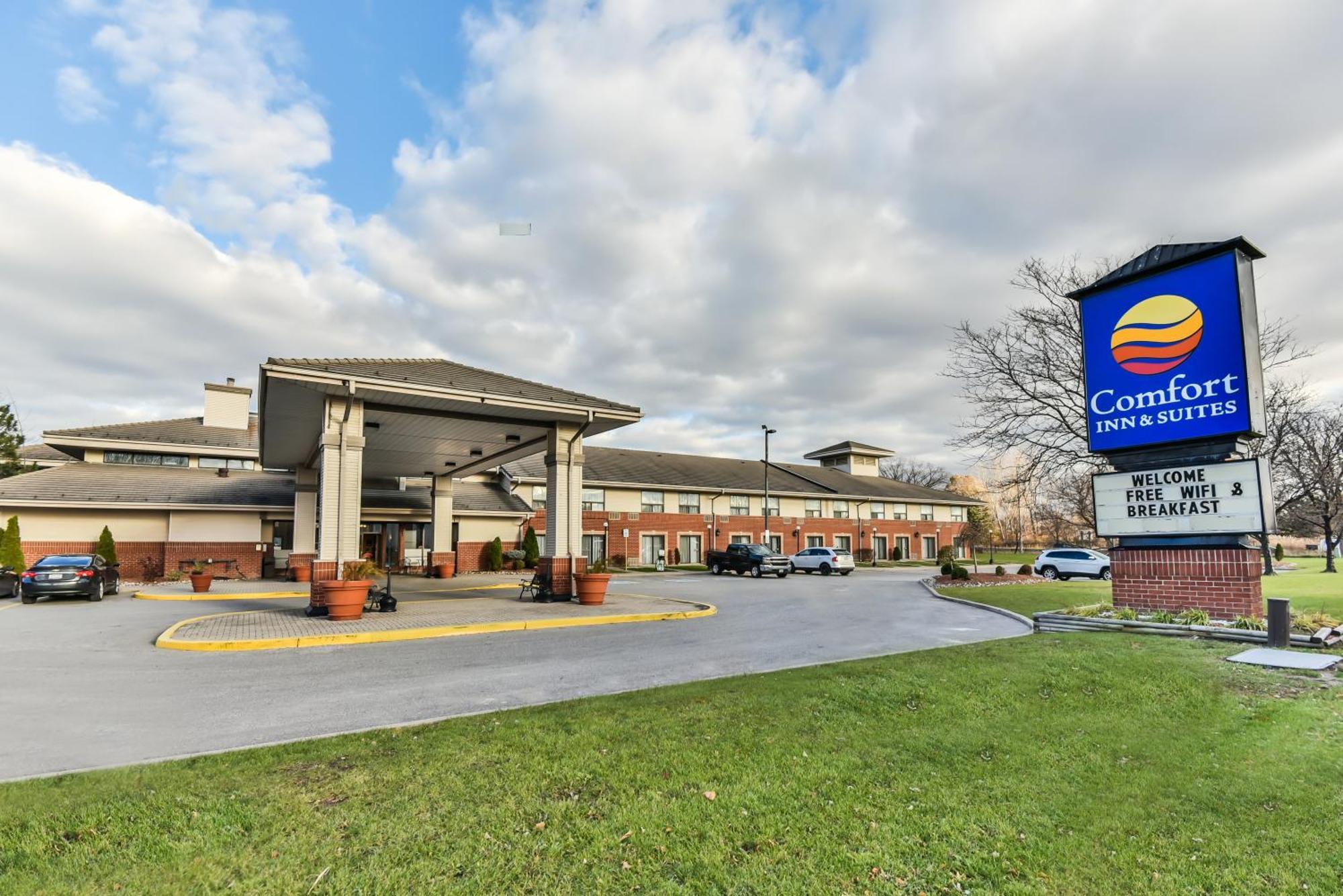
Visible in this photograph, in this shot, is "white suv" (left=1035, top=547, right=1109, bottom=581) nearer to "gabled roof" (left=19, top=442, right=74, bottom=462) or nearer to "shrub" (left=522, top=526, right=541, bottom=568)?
"shrub" (left=522, top=526, right=541, bottom=568)

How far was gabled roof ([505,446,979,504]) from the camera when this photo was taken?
1609 inches

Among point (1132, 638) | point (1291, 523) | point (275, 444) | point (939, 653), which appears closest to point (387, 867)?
point (939, 653)

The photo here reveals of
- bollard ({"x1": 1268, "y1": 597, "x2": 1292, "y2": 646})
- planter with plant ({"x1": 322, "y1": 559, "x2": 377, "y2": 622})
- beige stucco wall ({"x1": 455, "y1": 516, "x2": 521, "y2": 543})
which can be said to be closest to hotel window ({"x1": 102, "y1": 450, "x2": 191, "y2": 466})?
beige stucco wall ({"x1": 455, "y1": 516, "x2": 521, "y2": 543})

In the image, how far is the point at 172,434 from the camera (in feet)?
104

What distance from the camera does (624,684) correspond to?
827 centimetres

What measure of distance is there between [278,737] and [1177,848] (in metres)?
6.61

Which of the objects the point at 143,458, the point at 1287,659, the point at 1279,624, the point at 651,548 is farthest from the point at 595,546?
the point at 1287,659

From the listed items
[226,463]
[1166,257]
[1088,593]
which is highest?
[1166,257]

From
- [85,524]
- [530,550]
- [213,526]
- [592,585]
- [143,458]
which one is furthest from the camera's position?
[530,550]

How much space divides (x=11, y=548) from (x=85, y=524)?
2.54m

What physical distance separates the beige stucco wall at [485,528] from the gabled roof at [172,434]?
33.7ft

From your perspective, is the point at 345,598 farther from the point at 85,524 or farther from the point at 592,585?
the point at 85,524

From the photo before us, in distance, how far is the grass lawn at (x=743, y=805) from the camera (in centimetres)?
361

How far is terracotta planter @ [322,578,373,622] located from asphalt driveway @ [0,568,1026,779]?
279cm
